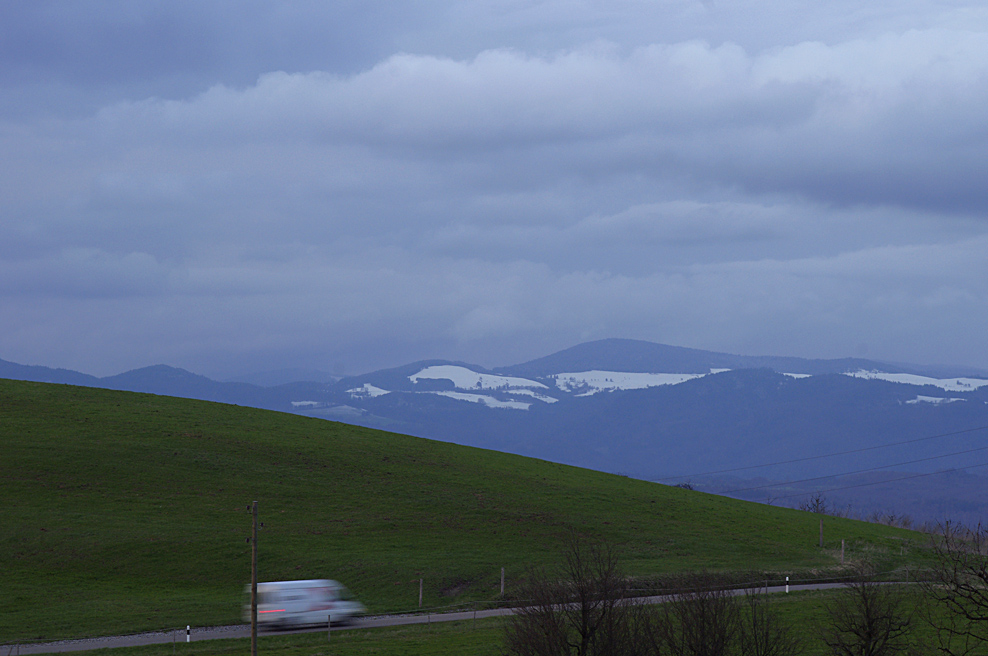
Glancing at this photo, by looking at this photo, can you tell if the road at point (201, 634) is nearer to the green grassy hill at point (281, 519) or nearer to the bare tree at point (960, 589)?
the green grassy hill at point (281, 519)

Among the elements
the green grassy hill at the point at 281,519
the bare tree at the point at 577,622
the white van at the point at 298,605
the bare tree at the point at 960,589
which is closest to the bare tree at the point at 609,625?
the bare tree at the point at 577,622

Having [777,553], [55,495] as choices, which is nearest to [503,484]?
[777,553]

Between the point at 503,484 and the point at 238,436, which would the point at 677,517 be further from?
the point at 238,436

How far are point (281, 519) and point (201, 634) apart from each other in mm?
25126

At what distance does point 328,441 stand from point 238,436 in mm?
10122

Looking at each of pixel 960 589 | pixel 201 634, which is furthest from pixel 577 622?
pixel 201 634

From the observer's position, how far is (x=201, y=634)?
50312mm

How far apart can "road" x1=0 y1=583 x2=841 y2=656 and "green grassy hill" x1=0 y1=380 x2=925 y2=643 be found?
1.45 metres

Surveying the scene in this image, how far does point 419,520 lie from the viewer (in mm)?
77750

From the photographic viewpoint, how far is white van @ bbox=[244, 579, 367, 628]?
172 feet

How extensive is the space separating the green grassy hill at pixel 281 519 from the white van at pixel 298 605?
2949 millimetres

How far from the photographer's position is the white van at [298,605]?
52469 mm

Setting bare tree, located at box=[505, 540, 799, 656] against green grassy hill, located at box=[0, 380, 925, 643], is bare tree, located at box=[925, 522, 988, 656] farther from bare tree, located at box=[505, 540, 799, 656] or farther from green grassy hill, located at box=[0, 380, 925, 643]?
green grassy hill, located at box=[0, 380, 925, 643]

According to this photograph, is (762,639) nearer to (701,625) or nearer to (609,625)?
(701,625)
